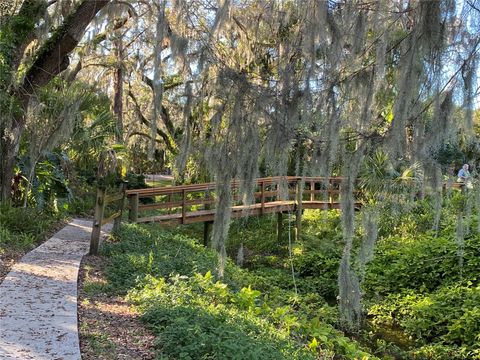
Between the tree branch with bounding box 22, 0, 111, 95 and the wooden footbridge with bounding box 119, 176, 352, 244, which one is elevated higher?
the tree branch with bounding box 22, 0, 111, 95

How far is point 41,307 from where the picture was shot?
15.1 feet

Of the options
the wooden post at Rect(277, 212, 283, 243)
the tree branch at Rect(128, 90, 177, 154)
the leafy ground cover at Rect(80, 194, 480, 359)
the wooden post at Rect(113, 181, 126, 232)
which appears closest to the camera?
the leafy ground cover at Rect(80, 194, 480, 359)

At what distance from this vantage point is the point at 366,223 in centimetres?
454

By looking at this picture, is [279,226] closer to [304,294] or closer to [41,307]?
[304,294]

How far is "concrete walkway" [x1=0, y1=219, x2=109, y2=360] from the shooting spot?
143 inches

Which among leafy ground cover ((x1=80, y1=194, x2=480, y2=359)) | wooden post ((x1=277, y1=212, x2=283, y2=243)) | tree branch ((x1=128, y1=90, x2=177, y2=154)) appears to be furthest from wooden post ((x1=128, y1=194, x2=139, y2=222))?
tree branch ((x1=128, y1=90, x2=177, y2=154))

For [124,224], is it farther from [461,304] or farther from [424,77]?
[424,77]

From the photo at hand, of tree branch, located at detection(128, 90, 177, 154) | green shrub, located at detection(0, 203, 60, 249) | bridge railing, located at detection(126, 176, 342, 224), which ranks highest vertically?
tree branch, located at detection(128, 90, 177, 154)

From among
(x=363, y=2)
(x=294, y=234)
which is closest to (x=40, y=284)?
(x=363, y=2)

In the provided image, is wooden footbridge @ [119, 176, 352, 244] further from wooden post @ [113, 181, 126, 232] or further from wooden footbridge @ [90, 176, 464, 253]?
wooden post @ [113, 181, 126, 232]

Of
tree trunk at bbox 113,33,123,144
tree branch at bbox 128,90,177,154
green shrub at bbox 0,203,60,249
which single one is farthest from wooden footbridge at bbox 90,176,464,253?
tree trunk at bbox 113,33,123,144

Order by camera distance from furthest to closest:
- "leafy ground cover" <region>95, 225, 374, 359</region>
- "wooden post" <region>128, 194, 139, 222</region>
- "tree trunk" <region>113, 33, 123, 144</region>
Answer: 1. "tree trunk" <region>113, 33, 123, 144</region>
2. "wooden post" <region>128, 194, 139, 222</region>
3. "leafy ground cover" <region>95, 225, 374, 359</region>

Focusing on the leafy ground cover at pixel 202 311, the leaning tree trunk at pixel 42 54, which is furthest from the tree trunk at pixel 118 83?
the leafy ground cover at pixel 202 311

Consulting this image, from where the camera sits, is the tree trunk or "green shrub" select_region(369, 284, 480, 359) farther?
the tree trunk
